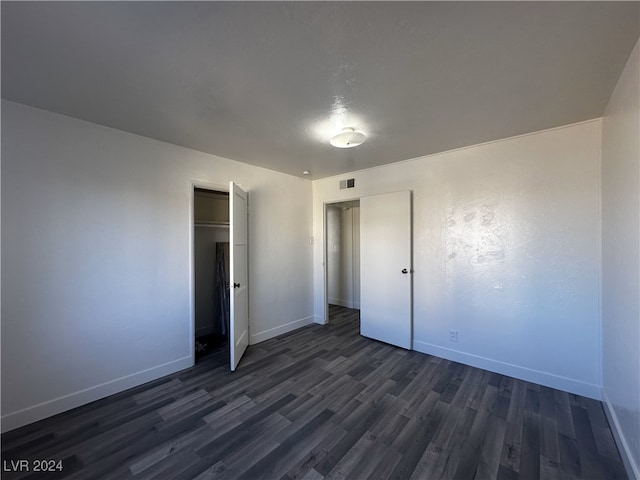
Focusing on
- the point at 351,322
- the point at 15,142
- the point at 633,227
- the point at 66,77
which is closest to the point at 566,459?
the point at 633,227

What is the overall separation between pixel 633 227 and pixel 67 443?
13.0ft

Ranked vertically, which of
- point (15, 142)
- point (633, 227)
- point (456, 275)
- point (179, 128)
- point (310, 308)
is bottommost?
point (310, 308)

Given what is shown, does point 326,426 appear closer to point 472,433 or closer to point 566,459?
point 472,433

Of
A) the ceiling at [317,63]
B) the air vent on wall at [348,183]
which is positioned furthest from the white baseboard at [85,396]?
the air vent on wall at [348,183]

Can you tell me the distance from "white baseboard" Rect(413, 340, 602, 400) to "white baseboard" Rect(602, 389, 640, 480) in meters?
0.16

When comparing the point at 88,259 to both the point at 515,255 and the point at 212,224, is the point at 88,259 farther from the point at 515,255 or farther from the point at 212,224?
the point at 515,255

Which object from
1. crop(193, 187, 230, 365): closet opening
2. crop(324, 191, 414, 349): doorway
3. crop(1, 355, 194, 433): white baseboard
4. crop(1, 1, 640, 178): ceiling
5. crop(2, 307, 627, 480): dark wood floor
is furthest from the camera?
crop(193, 187, 230, 365): closet opening

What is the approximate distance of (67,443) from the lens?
182 centimetres

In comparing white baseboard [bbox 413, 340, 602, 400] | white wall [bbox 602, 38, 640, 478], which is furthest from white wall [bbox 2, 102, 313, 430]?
white wall [bbox 602, 38, 640, 478]

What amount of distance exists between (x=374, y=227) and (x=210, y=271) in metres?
2.64

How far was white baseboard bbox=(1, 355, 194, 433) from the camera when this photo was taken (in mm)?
1953

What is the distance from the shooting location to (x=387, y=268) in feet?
11.6

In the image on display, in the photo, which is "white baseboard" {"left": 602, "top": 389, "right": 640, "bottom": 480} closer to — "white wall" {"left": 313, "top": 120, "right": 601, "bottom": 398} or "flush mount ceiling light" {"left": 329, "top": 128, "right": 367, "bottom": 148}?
"white wall" {"left": 313, "top": 120, "right": 601, "bottom": 398}

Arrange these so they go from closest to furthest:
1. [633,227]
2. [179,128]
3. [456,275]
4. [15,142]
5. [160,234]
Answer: [633,227] → [15,142] → [179,128] → [160,234] → [456,275]
